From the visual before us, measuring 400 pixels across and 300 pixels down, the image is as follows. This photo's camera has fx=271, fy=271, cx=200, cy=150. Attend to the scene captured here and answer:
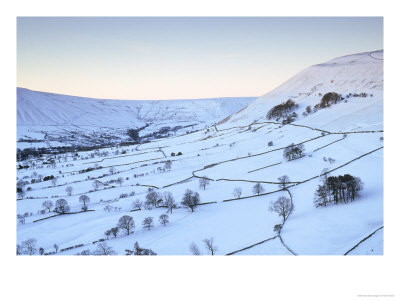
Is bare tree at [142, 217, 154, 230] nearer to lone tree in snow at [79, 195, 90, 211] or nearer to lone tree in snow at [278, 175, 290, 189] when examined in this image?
lone tree in snow at [79, 195, 90, 211]

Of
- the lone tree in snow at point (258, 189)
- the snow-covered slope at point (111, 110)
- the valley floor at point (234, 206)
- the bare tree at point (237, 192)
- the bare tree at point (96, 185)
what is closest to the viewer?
the valley floor at point (234, 206)

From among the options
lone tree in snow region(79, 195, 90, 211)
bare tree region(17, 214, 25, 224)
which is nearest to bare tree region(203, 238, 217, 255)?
lone tree in snow region(79, 195, 90, 211)

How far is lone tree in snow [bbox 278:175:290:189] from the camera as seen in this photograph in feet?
51.2

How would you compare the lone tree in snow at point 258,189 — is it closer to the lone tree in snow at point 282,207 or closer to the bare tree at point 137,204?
the lone tree in snow at point 282,207

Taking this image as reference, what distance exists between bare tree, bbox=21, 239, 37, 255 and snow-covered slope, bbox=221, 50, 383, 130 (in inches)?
997

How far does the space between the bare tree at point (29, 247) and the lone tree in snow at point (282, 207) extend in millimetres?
9749

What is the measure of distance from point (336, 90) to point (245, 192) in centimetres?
3473

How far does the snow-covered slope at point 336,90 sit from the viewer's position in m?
28.7

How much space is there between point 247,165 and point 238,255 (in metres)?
14.4

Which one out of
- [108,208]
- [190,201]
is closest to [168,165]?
[108,208]

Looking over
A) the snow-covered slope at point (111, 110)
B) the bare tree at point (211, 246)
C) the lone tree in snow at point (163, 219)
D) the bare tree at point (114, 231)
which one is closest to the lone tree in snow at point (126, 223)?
the bare tree at point (114, 231)

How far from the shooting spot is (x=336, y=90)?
42375 millimetres
